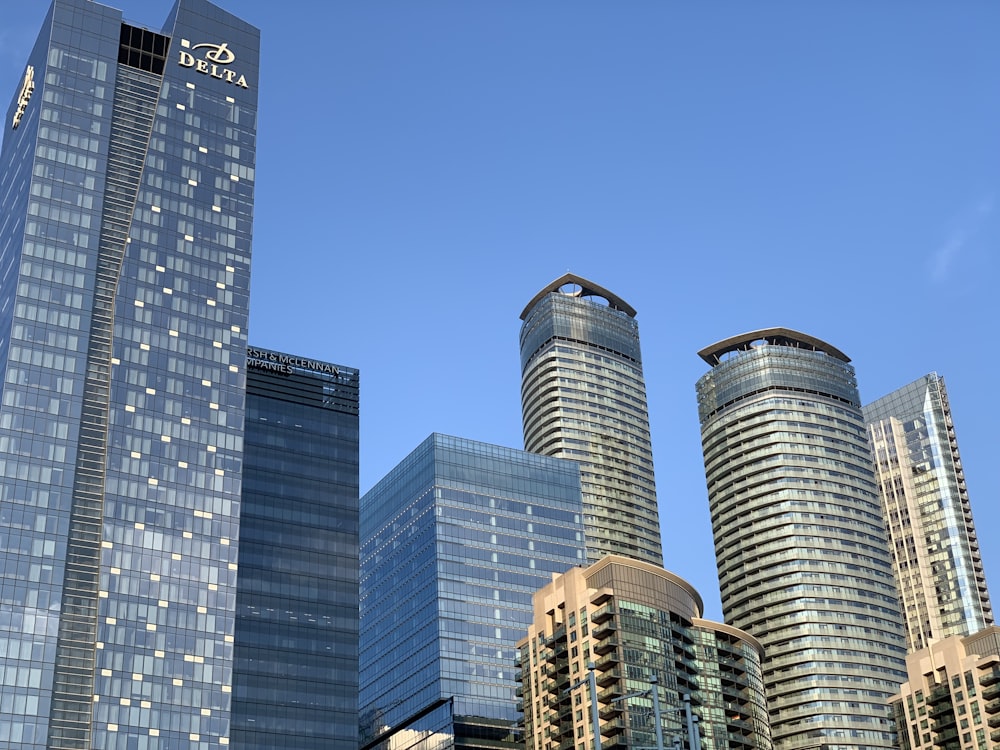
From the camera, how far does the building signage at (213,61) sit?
186 metres

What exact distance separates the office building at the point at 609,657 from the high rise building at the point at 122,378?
49.5 meters

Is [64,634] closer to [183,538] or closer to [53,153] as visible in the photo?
[183,538]

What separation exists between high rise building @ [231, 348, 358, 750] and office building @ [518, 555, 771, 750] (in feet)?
85.7

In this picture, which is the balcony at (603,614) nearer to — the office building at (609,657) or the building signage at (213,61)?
the office building at (609,657)

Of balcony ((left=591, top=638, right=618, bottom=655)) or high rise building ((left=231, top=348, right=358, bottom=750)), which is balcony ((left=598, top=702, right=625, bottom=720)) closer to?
balcony ((left=591, top=638, right=618, bottom=655))

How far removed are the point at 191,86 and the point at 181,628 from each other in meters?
76.0

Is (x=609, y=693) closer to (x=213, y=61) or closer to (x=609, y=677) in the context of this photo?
(x=609, y=677)

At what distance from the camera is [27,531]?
477 ft

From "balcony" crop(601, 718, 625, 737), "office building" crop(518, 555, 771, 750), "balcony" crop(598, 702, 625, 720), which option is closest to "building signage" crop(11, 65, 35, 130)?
"office building" crop(518, 555, 771, 750)

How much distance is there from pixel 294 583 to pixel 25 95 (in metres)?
74.7

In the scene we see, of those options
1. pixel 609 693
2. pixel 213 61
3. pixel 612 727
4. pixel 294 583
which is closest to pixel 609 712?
pixel 612 727

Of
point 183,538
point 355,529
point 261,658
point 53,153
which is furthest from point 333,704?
point 53,153

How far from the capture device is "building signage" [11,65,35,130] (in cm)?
17512

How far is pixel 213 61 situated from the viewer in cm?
18862
